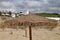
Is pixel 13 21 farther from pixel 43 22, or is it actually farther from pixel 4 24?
pixel 43 22

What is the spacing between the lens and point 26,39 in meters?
11.9

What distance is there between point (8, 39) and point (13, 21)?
7.61 metres

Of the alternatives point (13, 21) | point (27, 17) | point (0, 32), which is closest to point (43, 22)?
point (27, 17)

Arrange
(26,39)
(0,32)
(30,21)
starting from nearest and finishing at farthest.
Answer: (30,21), (26,39), (0,32)

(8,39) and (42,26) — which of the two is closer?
(42,26)

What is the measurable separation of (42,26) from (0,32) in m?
10.7

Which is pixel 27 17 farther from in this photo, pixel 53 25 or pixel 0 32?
pixel 0 32

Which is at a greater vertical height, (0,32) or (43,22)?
(43,22)

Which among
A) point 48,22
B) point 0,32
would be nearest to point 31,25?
point 48,22

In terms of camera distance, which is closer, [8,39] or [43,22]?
[43,22]

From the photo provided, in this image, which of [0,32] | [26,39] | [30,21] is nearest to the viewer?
[30,21]

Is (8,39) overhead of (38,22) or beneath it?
beneath

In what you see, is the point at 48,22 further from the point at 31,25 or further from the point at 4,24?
the point at 4,24

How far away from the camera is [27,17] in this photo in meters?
4.88
